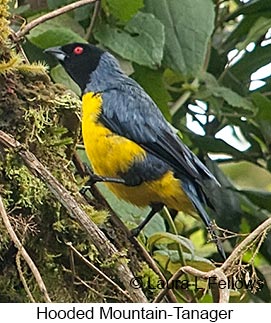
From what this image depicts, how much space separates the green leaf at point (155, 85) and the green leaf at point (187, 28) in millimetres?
46

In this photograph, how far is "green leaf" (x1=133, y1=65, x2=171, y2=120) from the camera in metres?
2.22

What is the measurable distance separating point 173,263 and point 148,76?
0.56 metres

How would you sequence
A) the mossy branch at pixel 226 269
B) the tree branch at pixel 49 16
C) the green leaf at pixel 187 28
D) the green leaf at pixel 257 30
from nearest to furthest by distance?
the mossy branch at pixel 226 269 < the tree branch at pixel 49 16 < the green leaf at pixel 187 28 < the green leaf at pixel 257 30

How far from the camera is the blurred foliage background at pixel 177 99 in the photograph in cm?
166

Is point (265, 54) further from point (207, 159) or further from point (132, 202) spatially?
point (132, 202)

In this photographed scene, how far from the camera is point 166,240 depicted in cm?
186

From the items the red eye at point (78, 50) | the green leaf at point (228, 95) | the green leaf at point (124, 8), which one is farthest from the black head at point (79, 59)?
the green leaf at point (228, 95)

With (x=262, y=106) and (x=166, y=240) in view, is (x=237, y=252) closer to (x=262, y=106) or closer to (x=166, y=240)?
(x=166, y=240)

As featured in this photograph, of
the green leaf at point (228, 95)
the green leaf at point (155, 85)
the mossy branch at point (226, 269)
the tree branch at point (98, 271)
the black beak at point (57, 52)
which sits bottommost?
the tree branch at point (98, 271)

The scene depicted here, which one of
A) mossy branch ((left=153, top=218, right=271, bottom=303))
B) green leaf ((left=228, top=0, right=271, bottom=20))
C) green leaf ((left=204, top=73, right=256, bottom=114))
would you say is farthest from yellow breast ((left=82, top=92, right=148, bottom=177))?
green leaf ((left=228, top=0, right=271, bottom=20))

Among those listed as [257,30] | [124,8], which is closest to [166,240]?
[124,8]

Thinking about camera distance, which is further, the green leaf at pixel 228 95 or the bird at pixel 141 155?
the green leaf at pixel 228 95

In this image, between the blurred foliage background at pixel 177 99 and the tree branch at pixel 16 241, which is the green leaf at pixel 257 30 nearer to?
the blurred foliage background at pixel 177 99

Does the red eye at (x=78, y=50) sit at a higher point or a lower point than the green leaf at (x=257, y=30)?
lower
